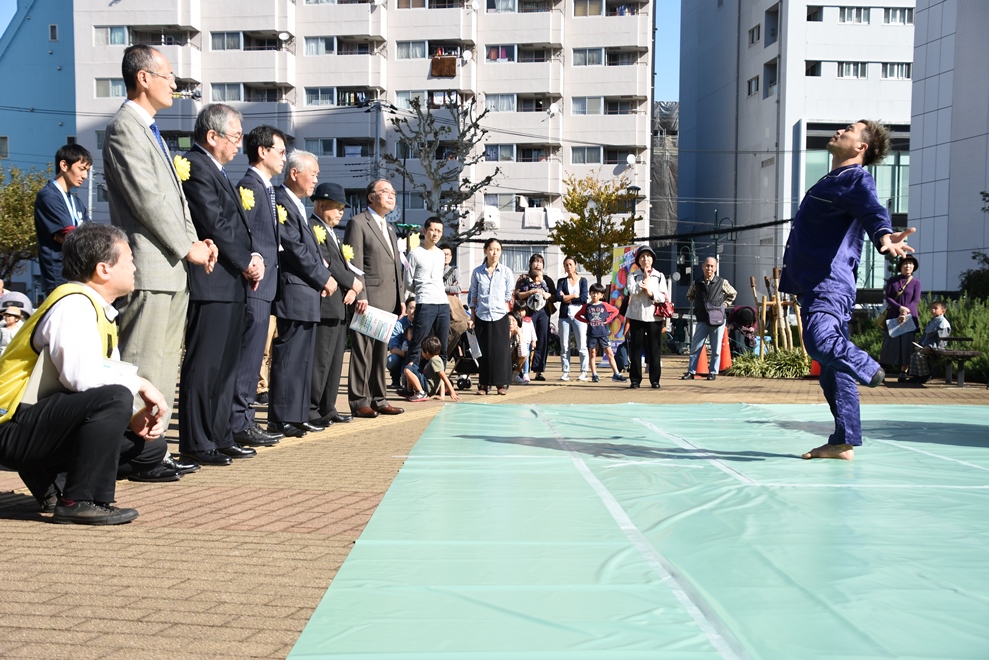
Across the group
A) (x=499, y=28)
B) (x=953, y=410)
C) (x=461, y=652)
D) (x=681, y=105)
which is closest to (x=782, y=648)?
(x=461, y=652)

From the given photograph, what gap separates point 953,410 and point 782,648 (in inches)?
314

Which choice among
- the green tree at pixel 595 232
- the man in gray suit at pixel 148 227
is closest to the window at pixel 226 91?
the green tree at pixel 595 232

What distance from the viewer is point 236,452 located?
20.2 ft

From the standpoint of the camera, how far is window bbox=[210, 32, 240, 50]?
2208 inches

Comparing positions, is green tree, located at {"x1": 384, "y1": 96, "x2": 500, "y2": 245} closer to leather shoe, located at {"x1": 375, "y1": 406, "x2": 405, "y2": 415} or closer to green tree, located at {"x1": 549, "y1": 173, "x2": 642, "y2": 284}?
green tree, located at {"x1": 549, "y1": 173, "x2": 642, "y2": 284}

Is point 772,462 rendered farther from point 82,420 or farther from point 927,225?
point 927,225

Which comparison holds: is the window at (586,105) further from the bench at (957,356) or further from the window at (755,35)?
the bench at (957,356)

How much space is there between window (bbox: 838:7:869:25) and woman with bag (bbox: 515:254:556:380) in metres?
43.0

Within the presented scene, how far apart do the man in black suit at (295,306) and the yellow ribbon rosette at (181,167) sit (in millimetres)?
1556

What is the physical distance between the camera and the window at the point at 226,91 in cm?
5641

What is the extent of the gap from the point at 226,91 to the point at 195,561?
56.7m

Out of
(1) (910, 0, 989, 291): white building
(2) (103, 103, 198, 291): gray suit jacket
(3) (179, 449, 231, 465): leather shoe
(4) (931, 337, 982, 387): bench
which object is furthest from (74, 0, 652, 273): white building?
(2) (103, 103, 198, 291): gray suit jacket

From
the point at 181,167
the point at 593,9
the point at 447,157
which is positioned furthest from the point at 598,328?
the point at 593,9

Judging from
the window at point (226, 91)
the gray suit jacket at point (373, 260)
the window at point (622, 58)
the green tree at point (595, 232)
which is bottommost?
the gray suit jacket at point (373, 260)
